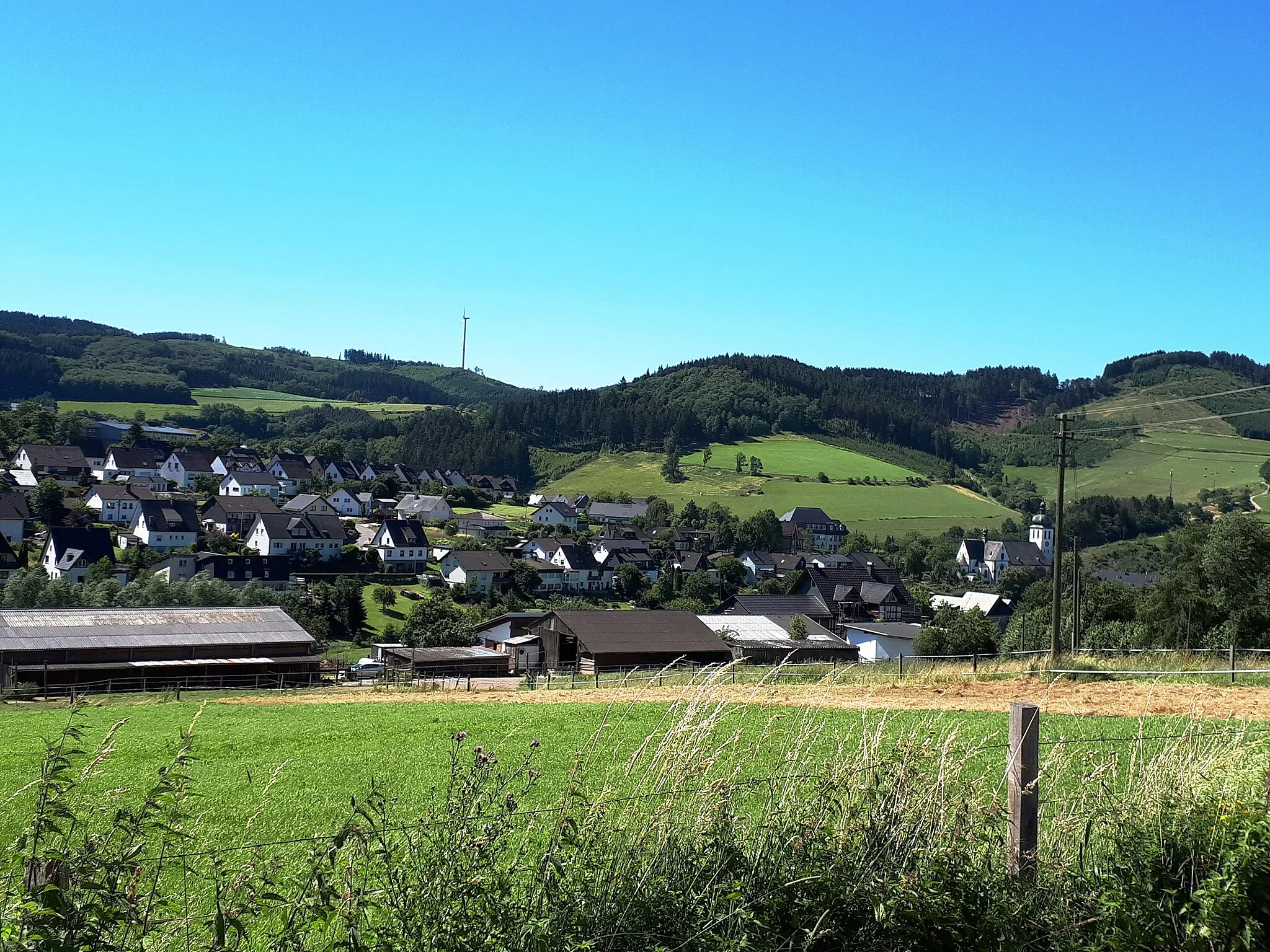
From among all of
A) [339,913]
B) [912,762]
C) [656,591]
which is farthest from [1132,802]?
[656,591]

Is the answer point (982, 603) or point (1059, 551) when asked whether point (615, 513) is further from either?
point (1059, 551)

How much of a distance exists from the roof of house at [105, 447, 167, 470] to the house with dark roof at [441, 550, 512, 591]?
50.8 meters

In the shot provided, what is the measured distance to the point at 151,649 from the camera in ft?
105

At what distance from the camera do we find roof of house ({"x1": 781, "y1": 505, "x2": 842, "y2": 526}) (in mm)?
116125

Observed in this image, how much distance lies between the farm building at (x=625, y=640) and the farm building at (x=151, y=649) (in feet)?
28.4

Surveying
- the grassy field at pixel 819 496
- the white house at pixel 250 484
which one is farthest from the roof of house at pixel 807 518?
the white house at pixel 250 484

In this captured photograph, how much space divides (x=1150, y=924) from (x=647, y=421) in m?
166

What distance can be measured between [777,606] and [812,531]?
52450 millimetres

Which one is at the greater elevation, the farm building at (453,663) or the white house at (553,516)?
the white house at (553,516)

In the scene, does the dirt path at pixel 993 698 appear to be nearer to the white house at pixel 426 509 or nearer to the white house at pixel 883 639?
the white house at pixel 883 639

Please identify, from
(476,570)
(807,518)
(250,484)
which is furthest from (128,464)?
(807,518)

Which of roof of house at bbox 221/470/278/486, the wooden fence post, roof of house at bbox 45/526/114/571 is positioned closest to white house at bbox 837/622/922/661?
roof of house at bbox 45/526/114/571

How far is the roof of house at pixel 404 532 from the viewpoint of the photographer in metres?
85.1

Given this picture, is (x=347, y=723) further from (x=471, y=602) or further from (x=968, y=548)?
(x=968, y=548)
